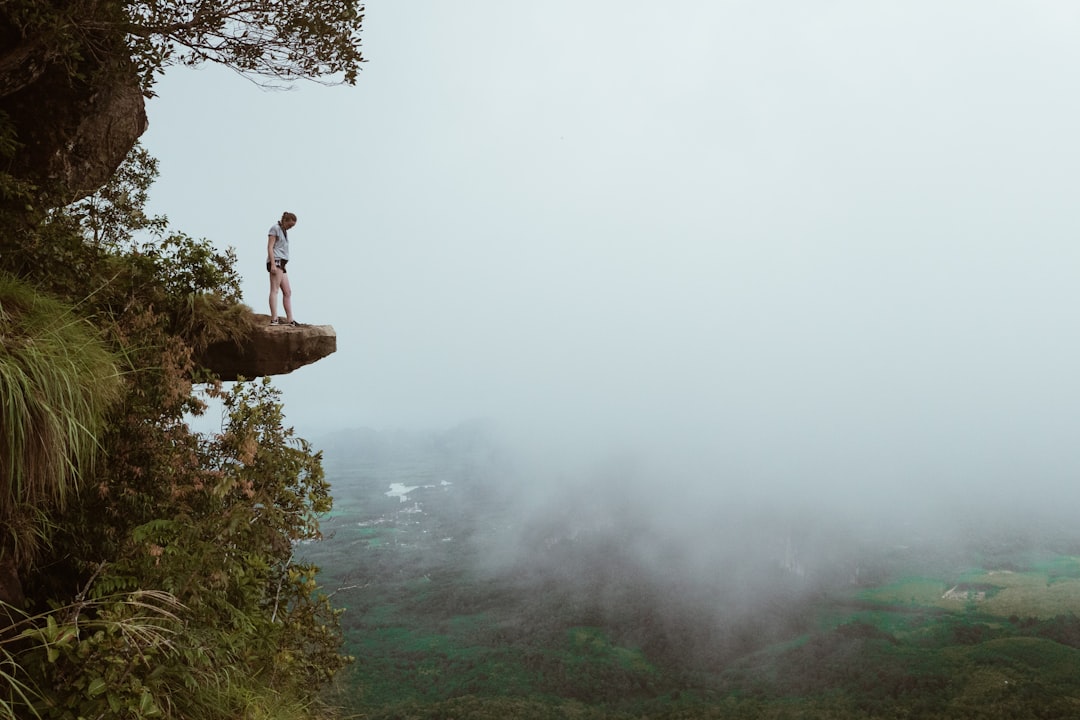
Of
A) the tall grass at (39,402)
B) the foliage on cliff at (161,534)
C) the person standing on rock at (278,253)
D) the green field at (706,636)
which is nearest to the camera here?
the foliage on cliff at (161,534)

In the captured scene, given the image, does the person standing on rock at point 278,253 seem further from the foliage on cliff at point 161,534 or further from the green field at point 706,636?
the green field at point 706,636

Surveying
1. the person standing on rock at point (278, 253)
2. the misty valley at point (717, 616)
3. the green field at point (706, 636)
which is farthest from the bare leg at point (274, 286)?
the green field at point (706, 636)

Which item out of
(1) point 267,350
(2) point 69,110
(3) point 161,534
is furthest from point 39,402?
(1) point 267,350

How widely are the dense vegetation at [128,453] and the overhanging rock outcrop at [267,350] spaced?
528 mm

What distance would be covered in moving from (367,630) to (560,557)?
68.2m

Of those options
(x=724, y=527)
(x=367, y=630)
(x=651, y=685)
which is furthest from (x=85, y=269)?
(x=724, y=527)

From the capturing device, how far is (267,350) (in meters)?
9.06

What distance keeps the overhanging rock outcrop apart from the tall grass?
307 cm

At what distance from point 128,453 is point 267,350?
3.42 metres

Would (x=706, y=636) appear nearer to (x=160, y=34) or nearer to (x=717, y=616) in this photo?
(x=717, y=616)

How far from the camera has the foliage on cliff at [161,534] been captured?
358cm

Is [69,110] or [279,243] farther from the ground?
[69,110]

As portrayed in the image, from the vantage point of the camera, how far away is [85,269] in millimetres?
6418

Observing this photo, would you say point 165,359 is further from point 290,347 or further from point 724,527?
point 724,527
